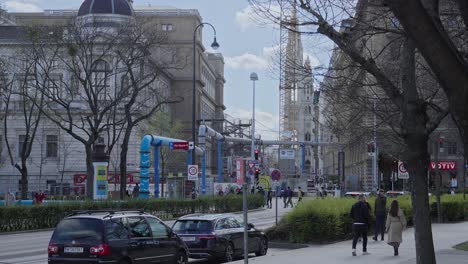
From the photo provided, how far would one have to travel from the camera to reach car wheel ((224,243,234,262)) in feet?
64.8

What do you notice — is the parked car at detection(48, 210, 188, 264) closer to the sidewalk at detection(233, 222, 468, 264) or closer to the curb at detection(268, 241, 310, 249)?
the sidewalk at detection(233, 222, 468, 264)

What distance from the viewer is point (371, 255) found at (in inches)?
754

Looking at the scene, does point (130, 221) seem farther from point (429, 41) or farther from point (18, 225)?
point (18, 225)

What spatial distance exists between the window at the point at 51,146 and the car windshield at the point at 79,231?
2666 inches

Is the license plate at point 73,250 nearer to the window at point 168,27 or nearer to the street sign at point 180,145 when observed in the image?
the street sign at point 180,145

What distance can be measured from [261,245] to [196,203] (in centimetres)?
2253

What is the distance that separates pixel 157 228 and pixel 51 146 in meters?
68.6

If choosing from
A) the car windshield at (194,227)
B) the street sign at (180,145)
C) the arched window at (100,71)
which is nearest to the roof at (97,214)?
the car windshield at (194,227)

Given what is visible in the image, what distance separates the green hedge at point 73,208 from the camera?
32.1 meters

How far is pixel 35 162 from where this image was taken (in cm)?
8319

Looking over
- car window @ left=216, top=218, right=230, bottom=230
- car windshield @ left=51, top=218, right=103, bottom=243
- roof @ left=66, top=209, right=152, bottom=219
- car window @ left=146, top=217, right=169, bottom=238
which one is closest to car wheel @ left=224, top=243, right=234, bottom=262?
car window @ left=216, top=218, right=230, bottom=230

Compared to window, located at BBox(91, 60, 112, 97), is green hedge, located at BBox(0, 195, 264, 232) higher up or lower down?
lower down

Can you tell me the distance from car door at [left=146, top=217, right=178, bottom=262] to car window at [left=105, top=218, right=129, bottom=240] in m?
1.08

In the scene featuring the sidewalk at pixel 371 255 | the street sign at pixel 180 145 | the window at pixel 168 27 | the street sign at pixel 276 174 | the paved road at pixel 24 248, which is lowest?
the paved road at pixel 24 248
